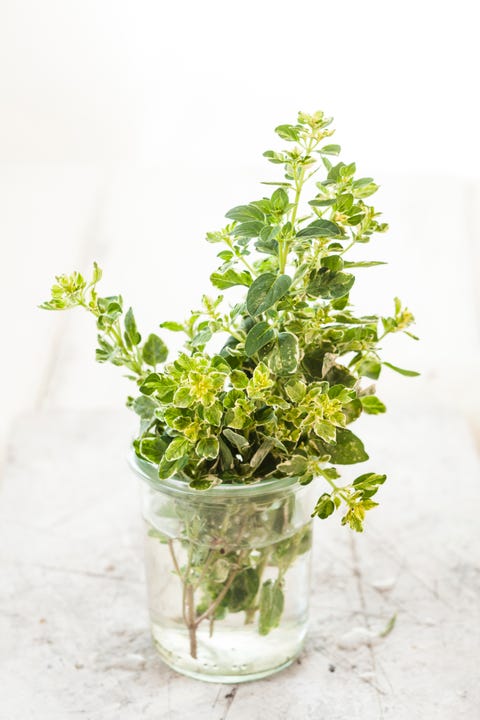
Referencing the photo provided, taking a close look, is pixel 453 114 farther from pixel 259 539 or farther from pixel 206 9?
pixel 259 539

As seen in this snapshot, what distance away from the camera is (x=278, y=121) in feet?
7.70

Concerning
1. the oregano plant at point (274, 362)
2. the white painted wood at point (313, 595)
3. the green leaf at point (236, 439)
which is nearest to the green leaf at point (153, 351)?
the oregano plant at point (274, 362)

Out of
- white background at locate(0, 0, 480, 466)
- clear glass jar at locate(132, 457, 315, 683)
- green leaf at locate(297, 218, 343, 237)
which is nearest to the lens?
green leaf at locate(297, 218, 343, 237)

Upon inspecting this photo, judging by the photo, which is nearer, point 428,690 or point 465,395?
point 428,690

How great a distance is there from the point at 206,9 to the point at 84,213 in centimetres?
60

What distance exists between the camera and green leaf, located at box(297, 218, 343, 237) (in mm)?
685

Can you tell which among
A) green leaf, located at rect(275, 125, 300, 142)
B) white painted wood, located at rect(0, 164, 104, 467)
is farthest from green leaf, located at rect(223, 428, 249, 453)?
white painted wood, located at rect(0, 164, 104, 467)

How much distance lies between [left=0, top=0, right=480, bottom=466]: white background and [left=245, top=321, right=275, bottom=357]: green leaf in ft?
2.68

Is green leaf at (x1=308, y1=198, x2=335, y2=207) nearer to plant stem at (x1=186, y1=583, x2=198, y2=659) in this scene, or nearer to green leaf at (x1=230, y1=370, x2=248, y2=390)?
green leaf at (x1=230, y1=370, x2=248, y2=390)

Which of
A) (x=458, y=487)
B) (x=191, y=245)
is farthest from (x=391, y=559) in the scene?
(x=191, y=245)

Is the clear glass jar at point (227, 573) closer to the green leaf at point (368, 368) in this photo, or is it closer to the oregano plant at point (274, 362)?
the oregano plant at point (274, 362)

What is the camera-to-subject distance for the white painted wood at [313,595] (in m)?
0.84

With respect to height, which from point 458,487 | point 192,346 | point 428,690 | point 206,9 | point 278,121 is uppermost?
point 206,9

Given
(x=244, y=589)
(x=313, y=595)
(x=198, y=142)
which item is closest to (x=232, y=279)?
(x=244, y=589)
